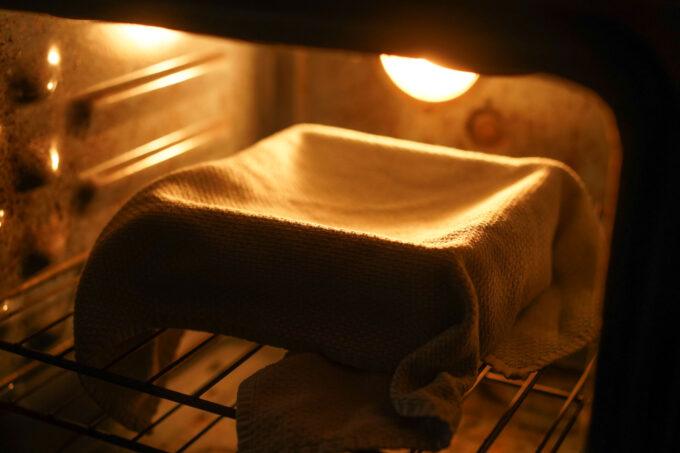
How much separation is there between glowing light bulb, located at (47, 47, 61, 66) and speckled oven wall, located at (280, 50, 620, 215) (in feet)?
1.03

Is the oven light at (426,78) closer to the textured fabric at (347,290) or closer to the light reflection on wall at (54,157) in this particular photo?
the textured fabric at (347,290)

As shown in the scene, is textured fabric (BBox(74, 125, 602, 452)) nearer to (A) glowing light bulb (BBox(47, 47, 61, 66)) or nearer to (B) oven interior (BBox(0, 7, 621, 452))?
(B) oven interior (BBox(0, 7, 621, 452))

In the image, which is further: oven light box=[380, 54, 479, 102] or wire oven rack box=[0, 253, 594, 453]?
oven light box=[380, 54, 479, 102]

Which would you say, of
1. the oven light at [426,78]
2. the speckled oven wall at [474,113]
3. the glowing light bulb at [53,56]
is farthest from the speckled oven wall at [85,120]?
the oven light at [426,78]

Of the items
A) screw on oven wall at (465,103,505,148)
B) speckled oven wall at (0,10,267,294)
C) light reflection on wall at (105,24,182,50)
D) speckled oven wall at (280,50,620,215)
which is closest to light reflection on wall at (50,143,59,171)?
speckled oven wall at (0,10,267,294)

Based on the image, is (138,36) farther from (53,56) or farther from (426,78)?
(426,78)

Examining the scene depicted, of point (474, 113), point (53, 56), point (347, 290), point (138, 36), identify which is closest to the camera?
point (347, 290)

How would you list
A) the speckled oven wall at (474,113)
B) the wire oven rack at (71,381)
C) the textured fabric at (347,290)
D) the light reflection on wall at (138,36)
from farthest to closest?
the speckled oven wall at (474,113) → the light reflection on wall at (138,36) → the wire oven rack at (71,381) → the textured fabric at (347,290)

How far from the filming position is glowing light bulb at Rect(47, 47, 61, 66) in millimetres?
700

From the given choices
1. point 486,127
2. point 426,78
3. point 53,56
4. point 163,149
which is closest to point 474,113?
point 486,127

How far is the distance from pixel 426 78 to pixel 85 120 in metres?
0.35

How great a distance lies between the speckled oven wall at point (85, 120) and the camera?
681 mm

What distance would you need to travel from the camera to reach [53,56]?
0.71 m

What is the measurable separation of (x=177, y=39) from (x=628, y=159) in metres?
0.60
